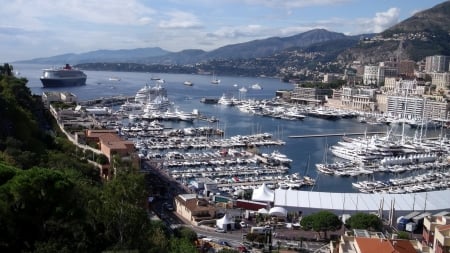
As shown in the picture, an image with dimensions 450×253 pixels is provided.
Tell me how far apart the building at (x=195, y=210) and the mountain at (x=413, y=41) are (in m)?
67.0

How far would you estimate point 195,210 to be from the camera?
12.7 m

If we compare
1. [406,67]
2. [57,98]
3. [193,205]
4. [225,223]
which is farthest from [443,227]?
[406,67]

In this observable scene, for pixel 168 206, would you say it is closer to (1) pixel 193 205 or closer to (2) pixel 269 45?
(1) pixel 193 205

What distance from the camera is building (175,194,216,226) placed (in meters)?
12.6

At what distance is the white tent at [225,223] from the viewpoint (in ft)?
39.2

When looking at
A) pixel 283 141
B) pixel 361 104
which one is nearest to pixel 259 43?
pixel 361 104

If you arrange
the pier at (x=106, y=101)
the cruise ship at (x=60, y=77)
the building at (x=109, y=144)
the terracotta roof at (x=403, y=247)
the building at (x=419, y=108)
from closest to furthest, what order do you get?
the terracotta roof at (x=403, y=247), the building at (x=109, y=144), the building at (x=419, y=108), the pier at (x=106, y=101), the cruise ship at (x=60, y=77)

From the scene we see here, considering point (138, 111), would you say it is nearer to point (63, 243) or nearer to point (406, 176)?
point (406, 176)

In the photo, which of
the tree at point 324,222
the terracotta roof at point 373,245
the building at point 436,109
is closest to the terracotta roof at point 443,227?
the terracotta roof at point 373,245

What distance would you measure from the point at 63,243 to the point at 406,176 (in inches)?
693

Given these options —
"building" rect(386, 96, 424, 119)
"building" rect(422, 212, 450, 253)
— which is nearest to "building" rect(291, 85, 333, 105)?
"building" rect(386, 96, 424, 119)

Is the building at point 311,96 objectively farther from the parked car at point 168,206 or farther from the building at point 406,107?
the parked car at point 168,206

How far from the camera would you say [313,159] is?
23.6 m

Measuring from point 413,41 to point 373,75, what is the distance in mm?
22024
